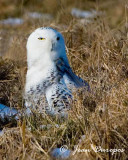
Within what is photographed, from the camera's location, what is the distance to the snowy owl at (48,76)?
3.91 m

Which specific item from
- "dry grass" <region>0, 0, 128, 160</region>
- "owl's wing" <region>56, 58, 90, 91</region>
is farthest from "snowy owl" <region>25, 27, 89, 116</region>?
"dry grass" <region>0, 0, 128, 160</region>

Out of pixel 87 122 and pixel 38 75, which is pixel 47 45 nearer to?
pixel 38 75

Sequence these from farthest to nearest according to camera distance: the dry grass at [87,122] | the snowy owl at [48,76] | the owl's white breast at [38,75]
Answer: the owl's white breast at [38,75] < the snowy owl at [48,76] < the dry grass at [87,122]

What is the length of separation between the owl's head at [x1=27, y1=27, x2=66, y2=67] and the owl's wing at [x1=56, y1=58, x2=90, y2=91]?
0.20 feet

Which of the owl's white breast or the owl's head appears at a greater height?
the owl's head

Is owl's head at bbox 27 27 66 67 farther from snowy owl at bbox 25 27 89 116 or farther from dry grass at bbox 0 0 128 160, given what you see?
dry grass at bbox 0 0 128 160

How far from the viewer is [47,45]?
4.08 m

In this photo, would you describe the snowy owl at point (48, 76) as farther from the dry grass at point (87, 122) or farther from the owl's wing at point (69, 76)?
the dry grass at point (87, 122)

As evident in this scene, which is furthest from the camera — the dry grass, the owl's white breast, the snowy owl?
the owl's white breast

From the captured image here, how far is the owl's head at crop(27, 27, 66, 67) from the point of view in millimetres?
4086

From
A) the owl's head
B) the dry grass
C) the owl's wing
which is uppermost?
the owl's head

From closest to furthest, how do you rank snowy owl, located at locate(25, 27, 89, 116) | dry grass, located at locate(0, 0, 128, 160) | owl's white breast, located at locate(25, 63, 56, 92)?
dry grass, located at locate(0, 0, 128, 160)
snowy owl, located at locate(25, 27, 89, 116)
owl's white breast, located at locate(25, 63, 56, 92)

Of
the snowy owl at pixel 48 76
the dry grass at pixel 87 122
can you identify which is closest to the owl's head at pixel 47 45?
the snowy owl at pixel 48 76

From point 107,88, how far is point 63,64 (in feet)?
1.65
